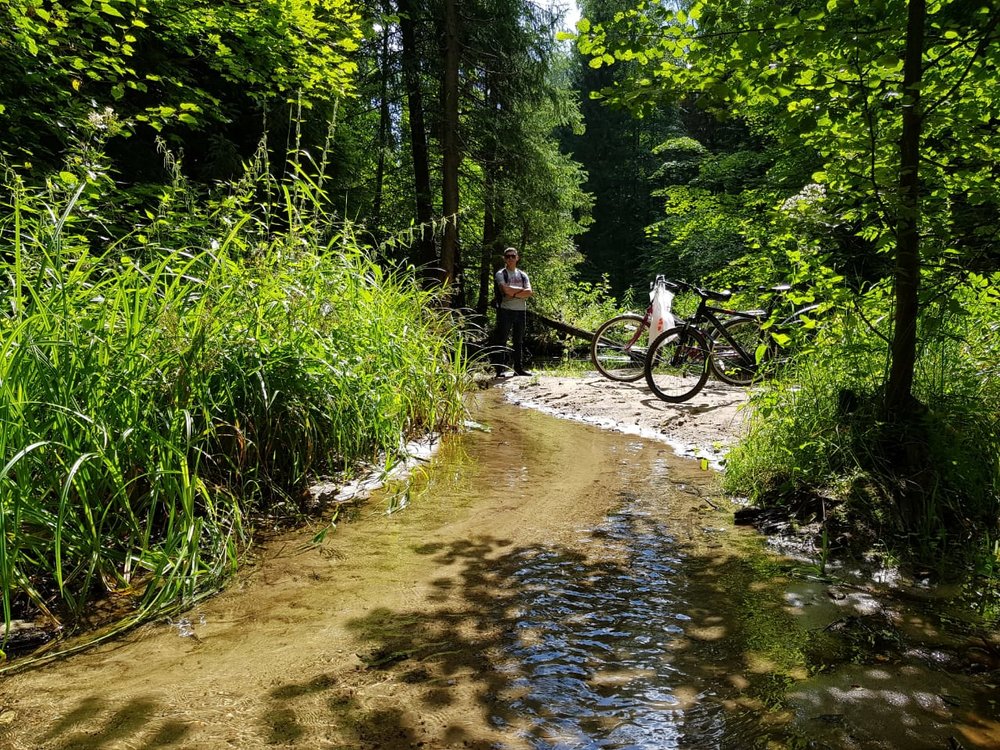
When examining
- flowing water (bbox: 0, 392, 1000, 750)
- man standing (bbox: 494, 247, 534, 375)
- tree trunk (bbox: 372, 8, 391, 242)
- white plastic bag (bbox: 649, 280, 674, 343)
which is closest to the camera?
flowing water (bbox: 0, 392, 1000, 750)

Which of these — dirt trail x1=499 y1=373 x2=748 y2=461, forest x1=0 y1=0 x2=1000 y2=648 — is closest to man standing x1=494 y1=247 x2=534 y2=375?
dirt trail x1=499 y1=373 x2=748 y2=461

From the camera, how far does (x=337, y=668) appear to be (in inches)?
68.6

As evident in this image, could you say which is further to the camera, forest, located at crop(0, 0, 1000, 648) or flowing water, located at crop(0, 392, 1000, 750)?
forest, located at crop(0, 0, 1000, 648)

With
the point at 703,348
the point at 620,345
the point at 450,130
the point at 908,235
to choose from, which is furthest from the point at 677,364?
the point at 450,130

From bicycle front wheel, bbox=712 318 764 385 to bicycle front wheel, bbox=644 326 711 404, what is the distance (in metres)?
0.18

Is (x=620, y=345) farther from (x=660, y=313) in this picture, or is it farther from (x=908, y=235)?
(x=908, y=235)

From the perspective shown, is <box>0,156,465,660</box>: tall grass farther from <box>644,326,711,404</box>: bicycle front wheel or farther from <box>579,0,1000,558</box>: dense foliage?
<box>644,326,711,404</box>: bicycle front wheel

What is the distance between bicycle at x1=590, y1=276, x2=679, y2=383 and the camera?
26.1 feet

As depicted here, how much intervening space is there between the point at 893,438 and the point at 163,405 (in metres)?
3.36

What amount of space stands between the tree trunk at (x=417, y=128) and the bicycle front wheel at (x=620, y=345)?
4634 mm

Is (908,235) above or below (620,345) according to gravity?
above

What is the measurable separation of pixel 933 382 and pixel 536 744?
9.52 ft

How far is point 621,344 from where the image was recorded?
334 inches

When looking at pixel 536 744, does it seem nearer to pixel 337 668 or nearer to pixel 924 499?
pixel 337 668
